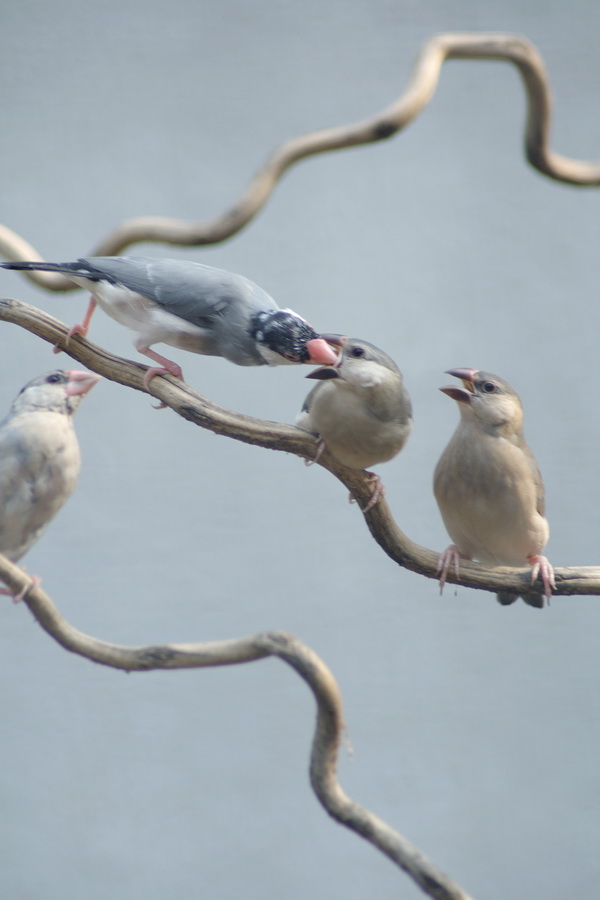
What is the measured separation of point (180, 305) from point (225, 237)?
0.12 m

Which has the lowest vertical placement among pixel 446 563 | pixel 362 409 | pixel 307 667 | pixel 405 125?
pixel 307 667

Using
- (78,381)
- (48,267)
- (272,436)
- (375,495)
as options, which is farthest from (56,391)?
(375,495)

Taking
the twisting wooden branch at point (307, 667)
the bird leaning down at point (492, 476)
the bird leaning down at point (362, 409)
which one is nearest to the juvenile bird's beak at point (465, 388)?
the bird leaning down at point (492, 476)

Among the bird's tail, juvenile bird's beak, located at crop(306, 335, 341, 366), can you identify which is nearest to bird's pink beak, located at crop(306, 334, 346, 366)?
juvenile bird's beak, located at crop(306, 335, 341, 366)

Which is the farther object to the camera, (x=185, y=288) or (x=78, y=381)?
(x=78, y=381)

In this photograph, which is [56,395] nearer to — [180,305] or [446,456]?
[180,305]

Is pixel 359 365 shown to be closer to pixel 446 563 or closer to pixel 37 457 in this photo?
pixel 446 563

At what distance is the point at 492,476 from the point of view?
3.83ft

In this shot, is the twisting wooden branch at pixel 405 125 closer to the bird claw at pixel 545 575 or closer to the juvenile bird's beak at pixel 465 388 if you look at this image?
the juvenile bird's beak at pixel 465 388

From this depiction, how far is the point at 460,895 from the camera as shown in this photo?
910 millimetres

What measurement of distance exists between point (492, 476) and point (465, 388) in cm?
12

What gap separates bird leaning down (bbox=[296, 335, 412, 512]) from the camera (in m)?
1.02

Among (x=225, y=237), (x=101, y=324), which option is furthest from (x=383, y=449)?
(x=101, y=324)

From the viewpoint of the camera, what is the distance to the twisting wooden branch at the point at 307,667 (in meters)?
0.94
